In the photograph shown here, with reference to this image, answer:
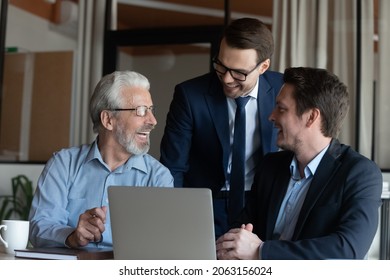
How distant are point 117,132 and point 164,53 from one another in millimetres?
3925

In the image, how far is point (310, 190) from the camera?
2.33 metres

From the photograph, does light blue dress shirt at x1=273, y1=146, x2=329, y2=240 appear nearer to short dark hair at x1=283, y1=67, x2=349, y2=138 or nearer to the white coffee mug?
short dark hair at x1=283, y1=67, x2=349, y2=138

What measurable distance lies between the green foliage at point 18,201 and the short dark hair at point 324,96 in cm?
460

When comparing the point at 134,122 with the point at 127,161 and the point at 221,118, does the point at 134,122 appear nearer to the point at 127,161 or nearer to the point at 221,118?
the point at 127,161

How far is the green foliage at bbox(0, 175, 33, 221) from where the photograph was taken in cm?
663

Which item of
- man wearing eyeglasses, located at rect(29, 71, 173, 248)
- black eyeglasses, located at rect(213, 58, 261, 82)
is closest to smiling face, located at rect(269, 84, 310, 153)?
black eyeglasses, located at rect(213, 58, 261, 82)

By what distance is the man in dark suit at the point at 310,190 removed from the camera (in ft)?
7.08

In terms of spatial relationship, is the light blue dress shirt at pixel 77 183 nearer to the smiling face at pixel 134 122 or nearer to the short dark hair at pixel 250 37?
the smiling face at pixel 134 122

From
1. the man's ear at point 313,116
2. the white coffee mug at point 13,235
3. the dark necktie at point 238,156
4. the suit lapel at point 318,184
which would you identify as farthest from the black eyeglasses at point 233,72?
the white coffee mug at point 13,235

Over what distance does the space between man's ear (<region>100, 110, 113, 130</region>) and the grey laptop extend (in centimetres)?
91

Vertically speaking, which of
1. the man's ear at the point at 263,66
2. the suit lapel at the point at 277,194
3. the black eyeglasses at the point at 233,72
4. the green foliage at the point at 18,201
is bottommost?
the green foliage at the point at 18,201
